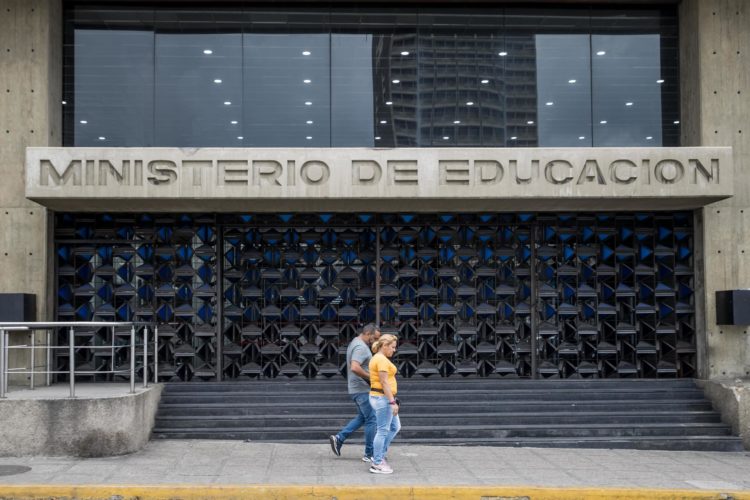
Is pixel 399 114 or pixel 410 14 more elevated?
pixel 410 14

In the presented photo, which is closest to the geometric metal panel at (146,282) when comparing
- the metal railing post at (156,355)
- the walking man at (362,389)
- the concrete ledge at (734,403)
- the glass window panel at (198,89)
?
the metal railing post at (156,355)

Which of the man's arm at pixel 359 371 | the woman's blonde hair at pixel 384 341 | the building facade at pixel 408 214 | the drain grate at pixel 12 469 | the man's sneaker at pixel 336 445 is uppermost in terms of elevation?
the building facade at pixel 408 214

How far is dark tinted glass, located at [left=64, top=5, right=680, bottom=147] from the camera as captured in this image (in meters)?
14.7

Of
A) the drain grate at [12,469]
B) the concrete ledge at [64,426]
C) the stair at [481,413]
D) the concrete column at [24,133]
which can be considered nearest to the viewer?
the drain grate at [12,469]

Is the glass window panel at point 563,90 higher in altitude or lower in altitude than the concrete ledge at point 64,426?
higher

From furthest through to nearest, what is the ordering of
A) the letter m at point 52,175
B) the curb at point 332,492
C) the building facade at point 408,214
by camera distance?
the building facade at point 408,214, the letter m at point 52,175, the curb at point 332,492

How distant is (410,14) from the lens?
15.1 m

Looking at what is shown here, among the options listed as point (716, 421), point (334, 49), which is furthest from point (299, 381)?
point (716, 421)

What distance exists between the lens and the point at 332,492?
912 cm

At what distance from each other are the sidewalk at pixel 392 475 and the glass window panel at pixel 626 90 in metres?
5.92

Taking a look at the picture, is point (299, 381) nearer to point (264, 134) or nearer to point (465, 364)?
point (465, 364)

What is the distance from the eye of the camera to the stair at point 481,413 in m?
12.5

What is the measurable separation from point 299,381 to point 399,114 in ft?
16.9

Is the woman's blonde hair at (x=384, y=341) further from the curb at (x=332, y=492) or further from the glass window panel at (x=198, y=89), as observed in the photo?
the glass window panel at (x=198, y=89)
